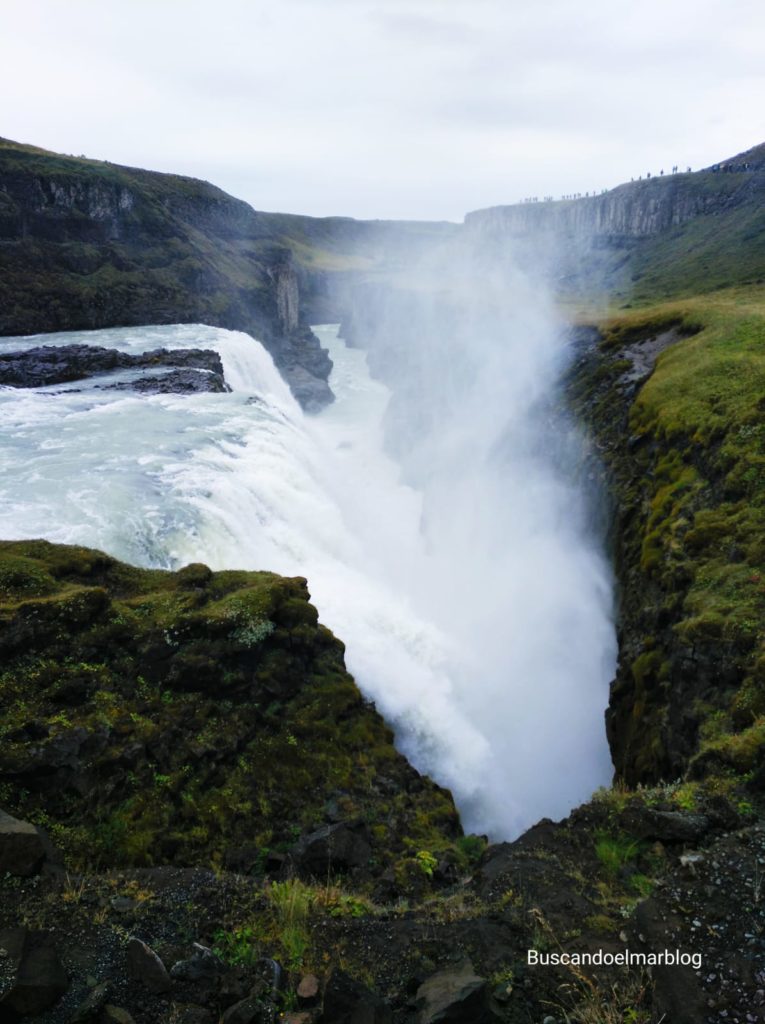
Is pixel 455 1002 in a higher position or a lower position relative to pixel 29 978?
lower

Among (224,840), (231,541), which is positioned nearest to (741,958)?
(224,840)

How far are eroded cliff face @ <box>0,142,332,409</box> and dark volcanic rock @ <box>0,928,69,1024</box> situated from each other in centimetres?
7153

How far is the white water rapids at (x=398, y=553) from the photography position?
19359 millimetres

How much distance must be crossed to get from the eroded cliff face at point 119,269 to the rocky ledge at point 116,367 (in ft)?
73.0

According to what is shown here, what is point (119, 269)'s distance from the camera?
79688 mm

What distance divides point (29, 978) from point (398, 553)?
102 ft

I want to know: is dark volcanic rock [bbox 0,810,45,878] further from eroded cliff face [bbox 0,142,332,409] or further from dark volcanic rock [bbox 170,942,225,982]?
eroded cliff face [bbox 0,142,332,409]

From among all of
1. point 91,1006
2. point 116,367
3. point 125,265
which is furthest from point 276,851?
point 125,265

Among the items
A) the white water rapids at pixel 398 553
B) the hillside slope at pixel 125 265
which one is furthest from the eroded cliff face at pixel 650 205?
the white water rapids at pixel 398 553

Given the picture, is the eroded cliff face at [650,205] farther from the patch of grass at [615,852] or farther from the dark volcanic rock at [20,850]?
the dark volcanic rock at [20,850]

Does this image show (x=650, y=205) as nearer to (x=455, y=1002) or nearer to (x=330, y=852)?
(x=330, y=852)

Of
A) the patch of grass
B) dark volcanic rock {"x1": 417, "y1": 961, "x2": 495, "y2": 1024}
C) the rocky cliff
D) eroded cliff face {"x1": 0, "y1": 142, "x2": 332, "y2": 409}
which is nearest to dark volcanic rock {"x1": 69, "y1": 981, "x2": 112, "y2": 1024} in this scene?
dark volcanic rock {"x1": 417, "y1": 961, "x2": 495, "y2": 1024}

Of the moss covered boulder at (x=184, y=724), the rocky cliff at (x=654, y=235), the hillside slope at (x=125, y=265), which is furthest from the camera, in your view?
the rocky cliff at (x=654, y=235)

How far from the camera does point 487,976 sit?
23.1 feet
